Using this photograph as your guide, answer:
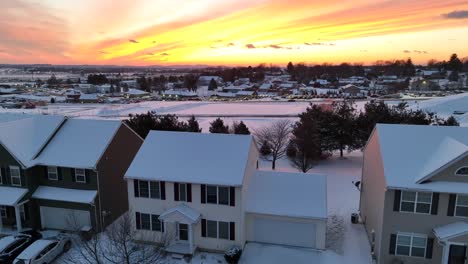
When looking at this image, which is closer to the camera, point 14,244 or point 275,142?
point 14,244

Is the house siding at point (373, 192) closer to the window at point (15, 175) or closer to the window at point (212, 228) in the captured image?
the window at point (212, 228)

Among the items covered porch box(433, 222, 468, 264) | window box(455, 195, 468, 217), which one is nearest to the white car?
covered porch box(433, 222, 468, 264)

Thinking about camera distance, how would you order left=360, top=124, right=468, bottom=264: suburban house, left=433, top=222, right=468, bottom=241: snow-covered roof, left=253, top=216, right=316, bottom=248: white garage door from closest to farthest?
left=433, top=222, right=468, bottom=241: snow-covered roof < left=360, top=124, right=468, bottom=264: suburban house < left=253, top=216, right=316, bottom=248: white garage door

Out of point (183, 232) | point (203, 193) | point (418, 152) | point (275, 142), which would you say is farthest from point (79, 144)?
point (275, 142)

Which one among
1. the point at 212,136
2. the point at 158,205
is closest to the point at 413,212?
the point at 212,136

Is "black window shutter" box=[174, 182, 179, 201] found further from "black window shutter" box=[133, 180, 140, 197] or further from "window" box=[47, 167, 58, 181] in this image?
"window" box=[47, 167, 58, 181]

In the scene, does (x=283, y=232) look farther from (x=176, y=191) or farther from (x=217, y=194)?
(x=176, y=191)

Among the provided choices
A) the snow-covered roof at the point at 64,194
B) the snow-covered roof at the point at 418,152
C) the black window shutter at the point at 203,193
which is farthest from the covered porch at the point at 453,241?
the snow-covered roof at the point at 64,194

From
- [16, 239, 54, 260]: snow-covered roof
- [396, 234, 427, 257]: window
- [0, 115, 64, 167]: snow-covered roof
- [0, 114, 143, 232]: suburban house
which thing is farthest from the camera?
[0, 115, 64, 167]: snow-covered roof

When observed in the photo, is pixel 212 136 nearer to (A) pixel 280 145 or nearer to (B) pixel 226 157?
(B) pixel 226 157
